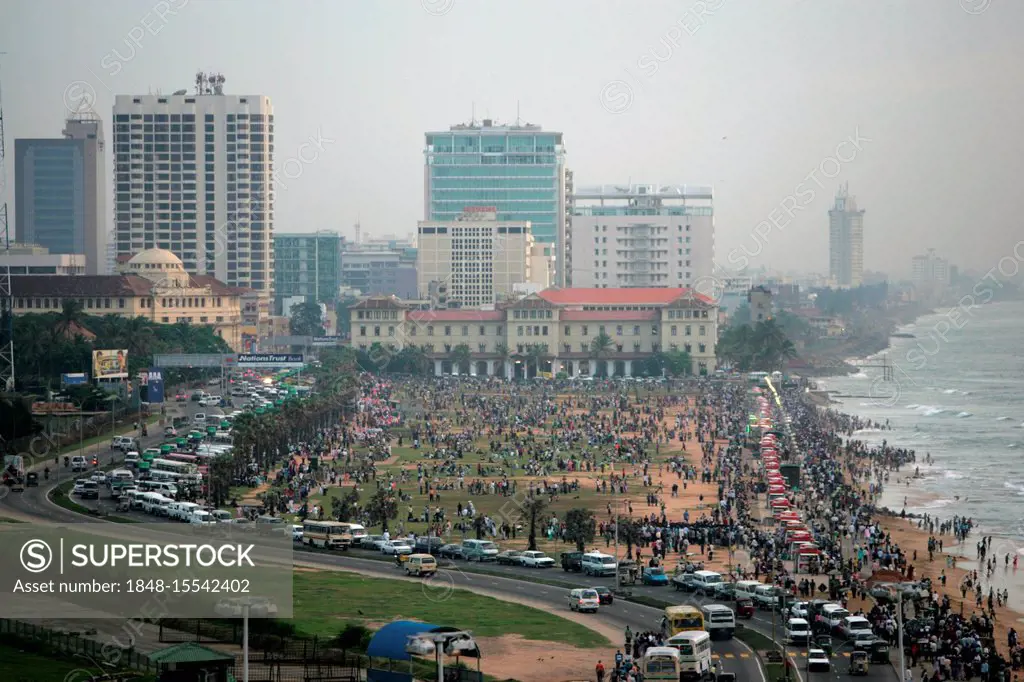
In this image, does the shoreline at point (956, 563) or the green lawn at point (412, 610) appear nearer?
the green lawn at point (412, 610)

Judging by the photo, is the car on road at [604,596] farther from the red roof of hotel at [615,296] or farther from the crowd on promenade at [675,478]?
the red roof of hotel at [615,296]

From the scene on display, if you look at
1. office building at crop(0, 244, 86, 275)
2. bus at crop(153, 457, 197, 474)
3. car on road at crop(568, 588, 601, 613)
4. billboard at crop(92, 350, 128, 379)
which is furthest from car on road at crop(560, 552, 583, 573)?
office building at crop(0, 244, 86, 275)

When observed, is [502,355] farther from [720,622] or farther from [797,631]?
[797,631]

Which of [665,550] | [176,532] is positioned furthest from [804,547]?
[176,532]

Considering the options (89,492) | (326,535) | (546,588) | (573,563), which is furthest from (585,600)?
(89,492)

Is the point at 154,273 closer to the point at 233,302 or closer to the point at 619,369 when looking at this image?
the point at 233,302

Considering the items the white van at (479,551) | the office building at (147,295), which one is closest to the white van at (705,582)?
the white van at (479,551)

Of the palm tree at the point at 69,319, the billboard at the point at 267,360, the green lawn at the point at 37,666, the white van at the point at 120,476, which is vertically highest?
the palm tree at the point at 69,319
